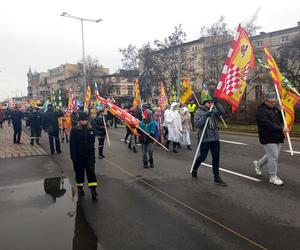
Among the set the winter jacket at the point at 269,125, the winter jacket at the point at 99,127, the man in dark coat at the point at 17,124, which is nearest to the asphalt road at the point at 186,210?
the winter jacket at the point at 269,125

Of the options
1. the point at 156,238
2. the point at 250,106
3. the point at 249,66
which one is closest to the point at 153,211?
the point at 156,238

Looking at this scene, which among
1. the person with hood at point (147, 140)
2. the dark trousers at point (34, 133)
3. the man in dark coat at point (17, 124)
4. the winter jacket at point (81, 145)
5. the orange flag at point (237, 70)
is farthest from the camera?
the man in dark coat at point (17, 124)

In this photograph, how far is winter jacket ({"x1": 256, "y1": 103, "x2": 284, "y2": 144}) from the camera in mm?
6414

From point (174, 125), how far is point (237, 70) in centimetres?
509

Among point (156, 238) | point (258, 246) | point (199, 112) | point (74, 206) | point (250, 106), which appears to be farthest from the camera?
point (250, 106)

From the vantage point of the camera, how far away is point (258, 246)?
3.90 metres

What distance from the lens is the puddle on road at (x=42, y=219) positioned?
13.9ft

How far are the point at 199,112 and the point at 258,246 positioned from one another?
3.60 m

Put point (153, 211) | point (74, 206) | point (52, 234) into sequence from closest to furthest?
1. point (52, 234)
2. point (153, 211)
3. point (74, 206)

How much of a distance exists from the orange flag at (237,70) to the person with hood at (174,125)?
473 centimetres

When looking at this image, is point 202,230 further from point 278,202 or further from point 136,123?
point 136,123

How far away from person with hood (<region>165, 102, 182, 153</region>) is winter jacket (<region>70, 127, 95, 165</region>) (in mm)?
5649

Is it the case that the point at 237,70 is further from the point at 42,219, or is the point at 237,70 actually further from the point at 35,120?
the point at 35,120

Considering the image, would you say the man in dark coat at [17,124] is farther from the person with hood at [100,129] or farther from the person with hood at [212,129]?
the person with hood at [212,129]
